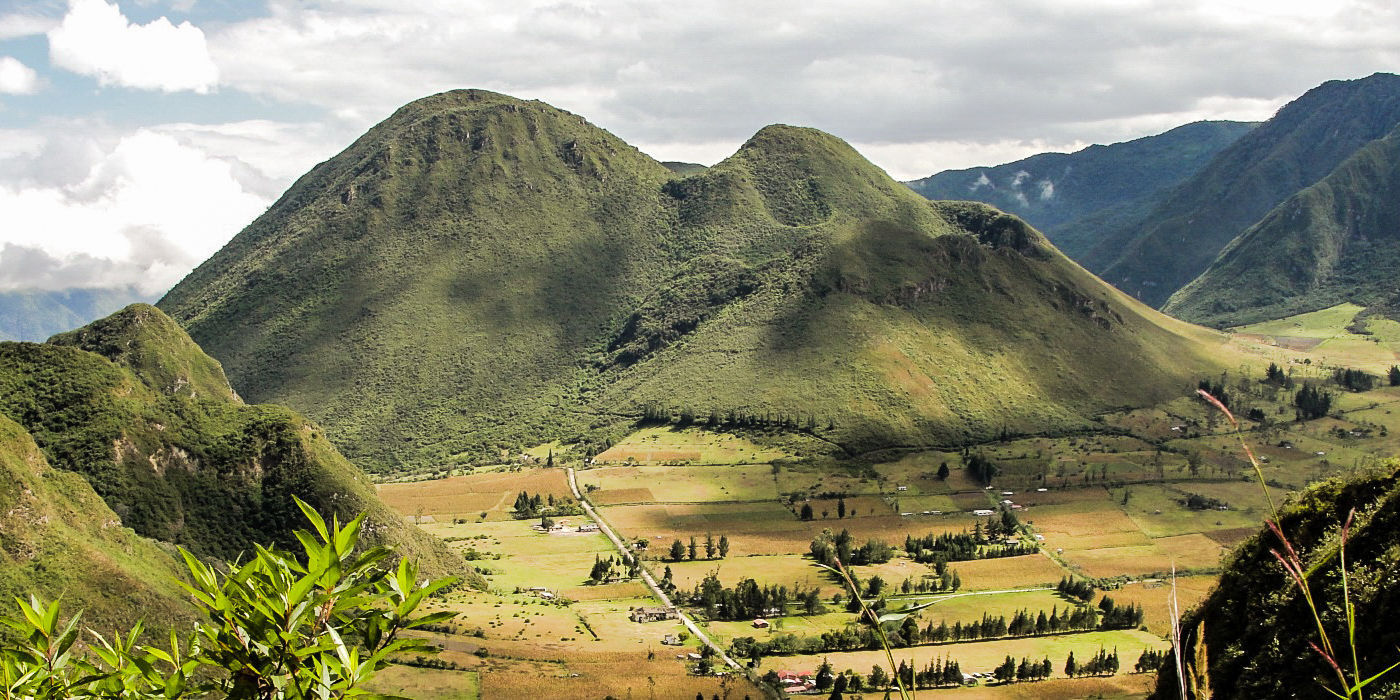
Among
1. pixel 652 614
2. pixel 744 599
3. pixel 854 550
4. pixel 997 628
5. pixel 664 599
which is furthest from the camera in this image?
pixel 854 550

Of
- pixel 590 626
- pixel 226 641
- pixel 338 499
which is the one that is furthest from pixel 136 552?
pixel 226 641

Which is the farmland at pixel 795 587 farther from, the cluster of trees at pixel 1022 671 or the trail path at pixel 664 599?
the cluster of trees at pixel 1022 671

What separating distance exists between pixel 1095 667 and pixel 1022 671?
8572mm

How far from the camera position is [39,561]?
9562 cm

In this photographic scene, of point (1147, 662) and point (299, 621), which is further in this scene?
point (1147, 662)

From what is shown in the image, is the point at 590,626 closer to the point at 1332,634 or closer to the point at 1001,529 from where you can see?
the point at 1001,529

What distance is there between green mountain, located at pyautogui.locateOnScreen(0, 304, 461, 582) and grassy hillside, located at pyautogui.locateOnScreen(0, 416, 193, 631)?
60.1 ft

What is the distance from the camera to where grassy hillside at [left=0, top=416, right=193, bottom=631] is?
93.6 metres

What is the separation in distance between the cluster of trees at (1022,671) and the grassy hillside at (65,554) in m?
85.3

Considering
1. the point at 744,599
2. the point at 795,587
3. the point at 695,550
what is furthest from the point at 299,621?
the point at 695,550

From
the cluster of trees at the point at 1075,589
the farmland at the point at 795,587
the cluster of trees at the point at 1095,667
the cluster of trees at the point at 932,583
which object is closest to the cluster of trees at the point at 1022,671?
the farmland at the point at 795,587

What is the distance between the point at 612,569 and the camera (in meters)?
166

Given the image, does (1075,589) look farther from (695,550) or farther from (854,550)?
(695,550)

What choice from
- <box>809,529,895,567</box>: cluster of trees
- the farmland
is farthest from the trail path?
<box>809,529,895,567</box>: cluster of trees
